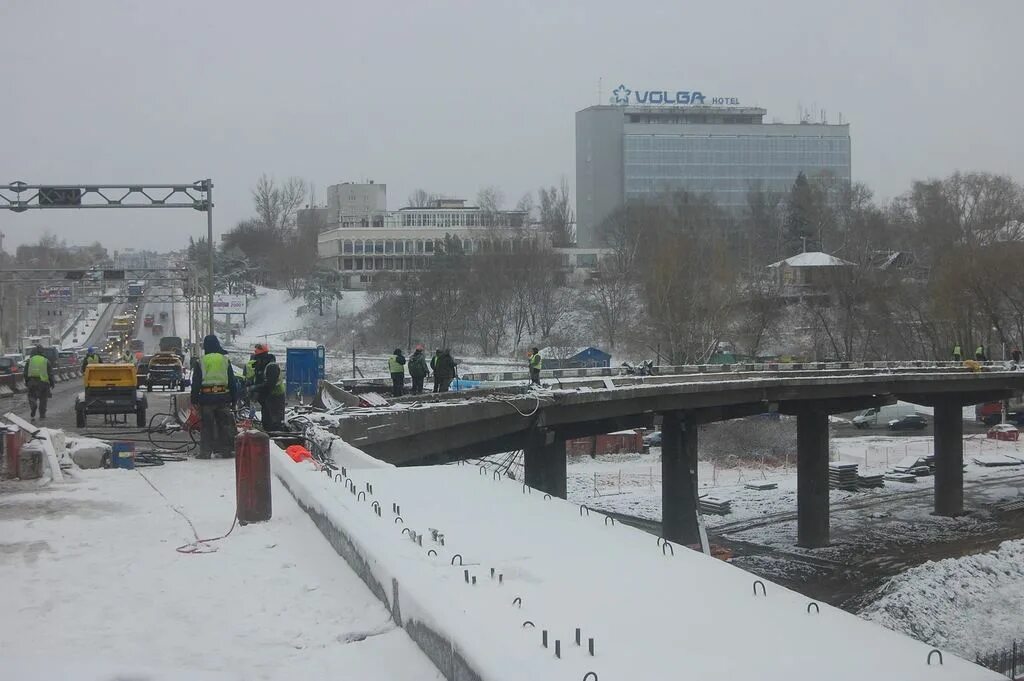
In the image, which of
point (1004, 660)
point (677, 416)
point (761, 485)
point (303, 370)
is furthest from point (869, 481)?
point (1004, 660)

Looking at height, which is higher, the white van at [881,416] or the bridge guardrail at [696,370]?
the bridge guardrail at [696,370]

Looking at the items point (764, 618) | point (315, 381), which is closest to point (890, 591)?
point (315, 381)

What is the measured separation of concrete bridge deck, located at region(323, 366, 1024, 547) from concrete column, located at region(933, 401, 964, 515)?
45 millimetres

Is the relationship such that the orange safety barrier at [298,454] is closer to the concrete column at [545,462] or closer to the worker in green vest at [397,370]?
the worker in green vest at [397,370]

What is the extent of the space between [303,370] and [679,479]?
46.9ft

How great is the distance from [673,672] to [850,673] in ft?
2.73

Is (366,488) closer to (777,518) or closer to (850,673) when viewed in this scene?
(850,673)

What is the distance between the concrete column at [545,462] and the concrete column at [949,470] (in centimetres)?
1988

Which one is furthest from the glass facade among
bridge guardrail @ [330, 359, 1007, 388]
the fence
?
the fence

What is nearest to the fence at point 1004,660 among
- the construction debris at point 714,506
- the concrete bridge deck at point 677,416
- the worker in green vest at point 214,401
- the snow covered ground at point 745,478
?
the concrete bridge deck at point 677,416

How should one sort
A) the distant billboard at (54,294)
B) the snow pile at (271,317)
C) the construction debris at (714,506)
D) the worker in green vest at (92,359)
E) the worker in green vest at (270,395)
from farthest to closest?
the snow pile at (271,317) → the distant billboard at (54,294) → the construction debris at (714,506) → the worker in green vest at (92,359) → the worker in green vest at (270,395)

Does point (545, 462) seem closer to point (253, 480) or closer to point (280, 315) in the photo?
point (253, 480)

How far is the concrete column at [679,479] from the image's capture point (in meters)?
37.9

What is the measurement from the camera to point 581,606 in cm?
636
